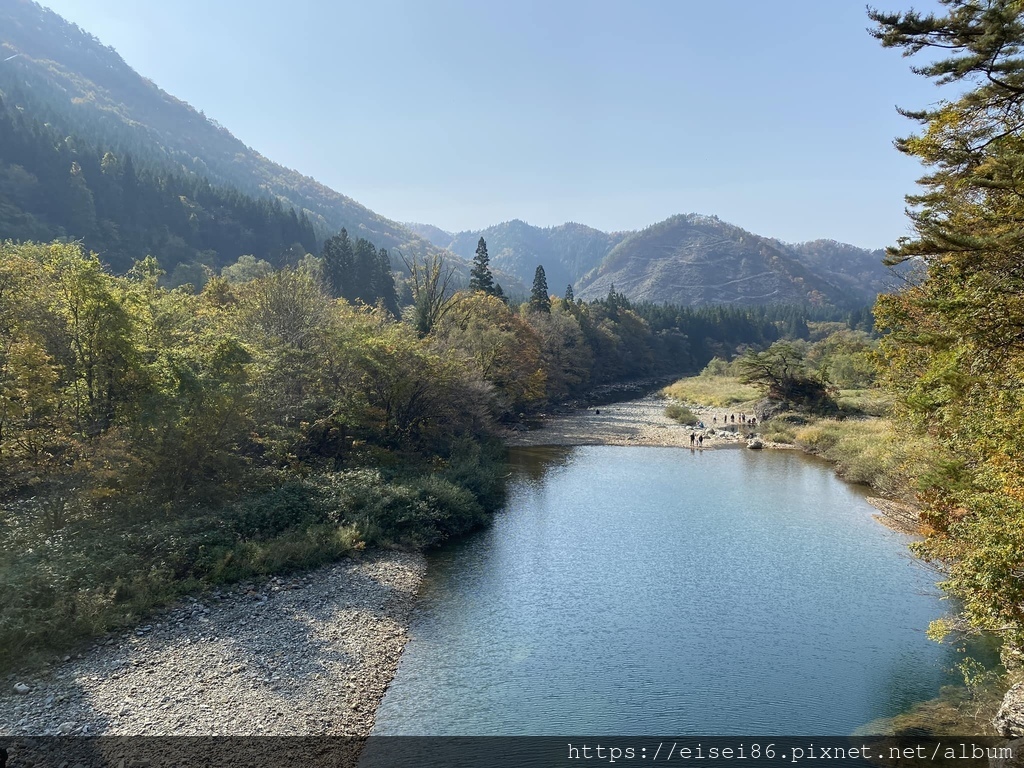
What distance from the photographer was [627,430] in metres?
53.2

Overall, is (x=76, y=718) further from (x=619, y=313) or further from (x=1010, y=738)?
(x=619, y=313)

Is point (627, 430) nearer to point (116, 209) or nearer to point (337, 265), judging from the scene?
point (337, 265)

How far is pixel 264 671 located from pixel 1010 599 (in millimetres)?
14347

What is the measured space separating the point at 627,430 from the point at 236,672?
144 feet

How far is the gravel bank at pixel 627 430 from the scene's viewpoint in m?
48.1

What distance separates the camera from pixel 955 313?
11438 mm

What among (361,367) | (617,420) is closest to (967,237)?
(361,367)

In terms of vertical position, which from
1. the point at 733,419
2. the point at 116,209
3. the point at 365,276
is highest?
the point at 116,209

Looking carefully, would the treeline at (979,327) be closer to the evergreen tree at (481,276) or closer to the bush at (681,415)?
the bush at (681,415)

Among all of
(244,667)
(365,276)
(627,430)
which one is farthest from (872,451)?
(365,276)

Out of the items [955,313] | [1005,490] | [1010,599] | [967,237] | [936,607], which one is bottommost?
[936,607]

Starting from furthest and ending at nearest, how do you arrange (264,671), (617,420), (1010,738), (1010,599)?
(617,420)
(264,671)
(1010,738)
(1010,599)

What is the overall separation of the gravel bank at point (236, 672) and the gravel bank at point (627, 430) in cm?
3089

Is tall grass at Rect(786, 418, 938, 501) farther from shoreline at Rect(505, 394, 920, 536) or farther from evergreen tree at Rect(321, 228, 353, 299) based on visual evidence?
evergreen tree at Rect(321, 228, 353, 299)
